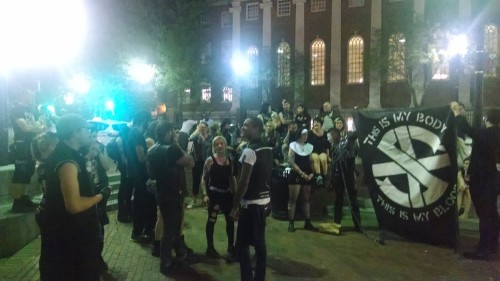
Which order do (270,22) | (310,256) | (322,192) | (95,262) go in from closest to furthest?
(95,262)
(310,256)
(322,192)
(270,22)

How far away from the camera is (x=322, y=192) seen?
11.0 meters

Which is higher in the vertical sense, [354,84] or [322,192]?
[354,84]

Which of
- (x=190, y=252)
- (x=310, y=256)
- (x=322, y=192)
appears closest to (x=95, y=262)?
(x=190, y=252)

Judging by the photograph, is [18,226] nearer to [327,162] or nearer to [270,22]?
[327,162]

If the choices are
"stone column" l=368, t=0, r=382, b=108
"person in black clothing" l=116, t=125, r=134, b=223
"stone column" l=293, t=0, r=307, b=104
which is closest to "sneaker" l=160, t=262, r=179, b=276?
"person in black clothing" l=116, t=125, r=134, b=223

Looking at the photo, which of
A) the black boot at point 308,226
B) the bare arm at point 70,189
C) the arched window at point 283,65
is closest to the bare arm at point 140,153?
the black boot at point 308,226

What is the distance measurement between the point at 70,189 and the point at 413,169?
5622 mm

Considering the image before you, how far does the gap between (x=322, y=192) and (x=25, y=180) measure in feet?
19.9

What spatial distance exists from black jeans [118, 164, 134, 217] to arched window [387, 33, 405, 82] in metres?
24.7

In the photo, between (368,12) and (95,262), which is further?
(368,12)

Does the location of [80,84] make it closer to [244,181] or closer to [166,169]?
[166,169]

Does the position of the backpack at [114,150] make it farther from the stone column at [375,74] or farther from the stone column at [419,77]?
the stone column at [375,74]

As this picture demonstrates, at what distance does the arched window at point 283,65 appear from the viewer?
36156mm

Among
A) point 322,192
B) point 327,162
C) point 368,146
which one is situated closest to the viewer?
point 368,146
